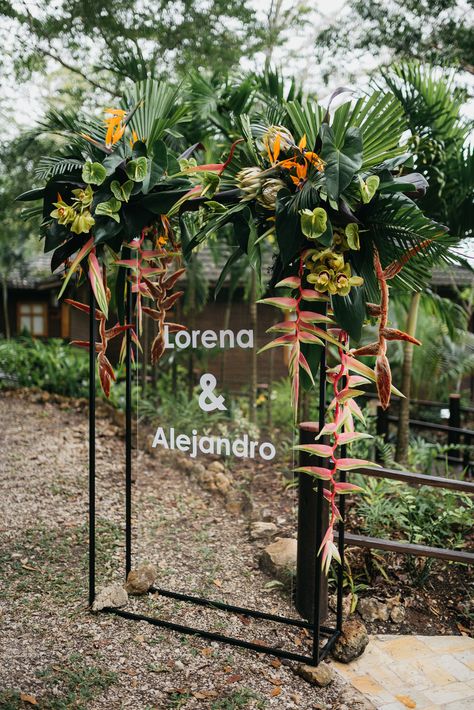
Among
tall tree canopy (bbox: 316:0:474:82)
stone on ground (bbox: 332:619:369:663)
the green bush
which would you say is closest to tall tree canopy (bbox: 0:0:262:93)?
tall tree canopy (bbox: 316:0:474:82)

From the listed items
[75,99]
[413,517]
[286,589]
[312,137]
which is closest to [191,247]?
[312,137]

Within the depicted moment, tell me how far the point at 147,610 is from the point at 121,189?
2.09m

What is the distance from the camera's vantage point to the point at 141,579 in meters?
3.24

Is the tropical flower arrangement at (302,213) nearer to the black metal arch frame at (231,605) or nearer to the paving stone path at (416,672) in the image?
the black metal arch frame at (231,605)

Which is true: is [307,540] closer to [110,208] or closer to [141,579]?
[141,579]

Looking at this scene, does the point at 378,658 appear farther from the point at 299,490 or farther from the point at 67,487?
the point at 67,487

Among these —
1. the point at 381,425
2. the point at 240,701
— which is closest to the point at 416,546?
the point at 240,701

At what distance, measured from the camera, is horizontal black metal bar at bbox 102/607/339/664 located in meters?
2.70

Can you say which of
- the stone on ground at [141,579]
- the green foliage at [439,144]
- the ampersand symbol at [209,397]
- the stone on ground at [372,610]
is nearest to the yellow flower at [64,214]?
the ampersand symbol at [209,397]

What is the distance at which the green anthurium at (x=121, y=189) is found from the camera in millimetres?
2623

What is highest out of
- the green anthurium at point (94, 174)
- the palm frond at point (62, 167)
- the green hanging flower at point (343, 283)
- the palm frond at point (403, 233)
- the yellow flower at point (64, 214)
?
the palm frond at point (62, 167)

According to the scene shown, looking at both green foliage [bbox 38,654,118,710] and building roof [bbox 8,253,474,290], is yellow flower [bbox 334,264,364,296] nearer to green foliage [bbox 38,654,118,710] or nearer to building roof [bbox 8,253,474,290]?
green foliage [bbox 38,654,118,710]

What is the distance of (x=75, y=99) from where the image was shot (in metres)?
7.95

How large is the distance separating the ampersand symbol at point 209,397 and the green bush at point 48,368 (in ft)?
16.5
